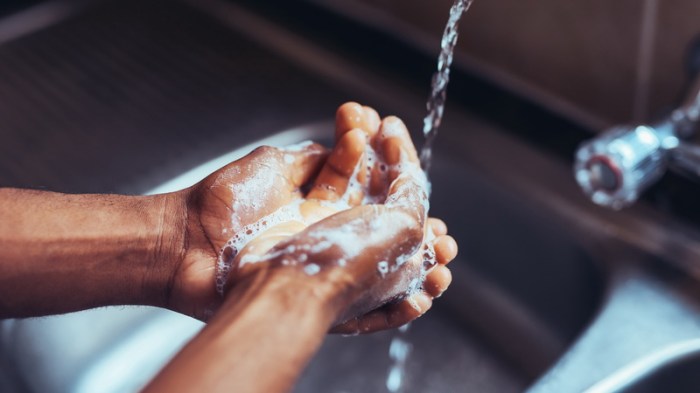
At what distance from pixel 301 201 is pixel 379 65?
43cm

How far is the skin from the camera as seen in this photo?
50 centimetres

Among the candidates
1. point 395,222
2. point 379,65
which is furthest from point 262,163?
point 379,65

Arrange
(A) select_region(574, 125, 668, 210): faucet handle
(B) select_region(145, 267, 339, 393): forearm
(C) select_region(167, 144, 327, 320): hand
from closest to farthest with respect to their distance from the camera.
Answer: (B) select_region(145, 267, 339, 393): forearm < (C) select_region(167, 144, 327, 320): hand < (A) select_region(574, 125, 668, 210): faucet handle

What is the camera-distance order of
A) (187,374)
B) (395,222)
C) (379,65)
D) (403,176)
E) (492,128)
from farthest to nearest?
(379,65)
(492,128)
(403,176)
(395,222)
(187,374)

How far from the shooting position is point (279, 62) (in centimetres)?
106

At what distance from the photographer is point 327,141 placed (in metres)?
0.96

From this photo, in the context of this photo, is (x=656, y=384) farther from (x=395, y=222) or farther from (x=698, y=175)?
(x=395, y=222)

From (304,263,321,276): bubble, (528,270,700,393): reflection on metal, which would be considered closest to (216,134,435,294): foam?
(304,263,321,276): bubble

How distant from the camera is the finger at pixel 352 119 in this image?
661mm

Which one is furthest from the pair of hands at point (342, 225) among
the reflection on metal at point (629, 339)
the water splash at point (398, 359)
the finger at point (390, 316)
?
the water splash at point (398, 359)

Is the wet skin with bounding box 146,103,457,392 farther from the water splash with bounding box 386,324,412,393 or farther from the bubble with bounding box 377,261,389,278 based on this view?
the water splash with bounding box 386,324,412,393

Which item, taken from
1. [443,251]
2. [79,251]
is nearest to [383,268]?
[443,251]

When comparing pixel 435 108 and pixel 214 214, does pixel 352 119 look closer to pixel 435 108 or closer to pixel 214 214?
pixel 214 214

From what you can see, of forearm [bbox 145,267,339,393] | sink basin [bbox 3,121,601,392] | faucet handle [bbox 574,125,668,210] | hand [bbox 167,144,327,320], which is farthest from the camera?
sink basin [bbox 3,121,601,392]
